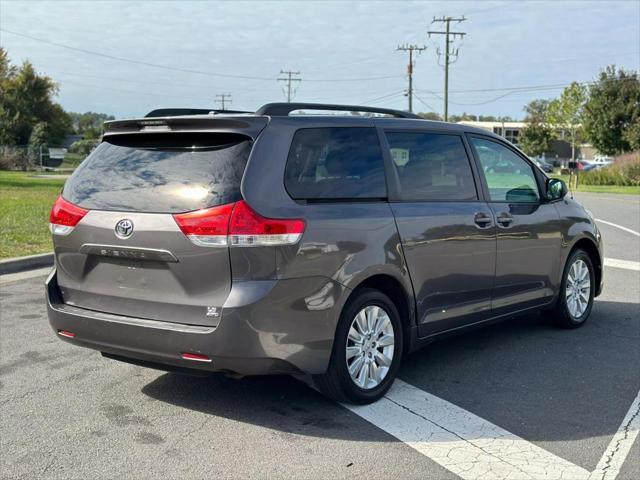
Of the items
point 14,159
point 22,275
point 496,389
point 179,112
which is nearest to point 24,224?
point 22,275

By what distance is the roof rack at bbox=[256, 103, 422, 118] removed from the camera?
179 inches

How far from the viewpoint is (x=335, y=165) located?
468 cm

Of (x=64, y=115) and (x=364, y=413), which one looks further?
(x=64, y=115)

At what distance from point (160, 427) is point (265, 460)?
782 mm

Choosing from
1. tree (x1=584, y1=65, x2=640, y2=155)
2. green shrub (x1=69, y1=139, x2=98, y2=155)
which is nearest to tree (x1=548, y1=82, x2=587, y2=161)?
tree (x1=584, y1=65, x2=640, y2=155)

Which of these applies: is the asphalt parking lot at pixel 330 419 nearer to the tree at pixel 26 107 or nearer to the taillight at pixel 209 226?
the taillight at pixel 209 226

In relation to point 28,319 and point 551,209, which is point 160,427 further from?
point 551,209

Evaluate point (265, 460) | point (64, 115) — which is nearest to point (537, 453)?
point (265, 460)

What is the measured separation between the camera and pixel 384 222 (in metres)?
4.77

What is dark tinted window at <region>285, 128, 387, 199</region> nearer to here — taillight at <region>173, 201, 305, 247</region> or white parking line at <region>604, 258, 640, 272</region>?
taillight at <region>173, 201, 305, 247</region>

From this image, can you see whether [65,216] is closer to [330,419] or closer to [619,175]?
[330,419]

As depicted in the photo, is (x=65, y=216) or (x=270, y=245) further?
(x=65, y=216)

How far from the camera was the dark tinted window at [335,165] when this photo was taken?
4414 mm

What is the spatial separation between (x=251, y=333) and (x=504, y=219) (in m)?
2.66
